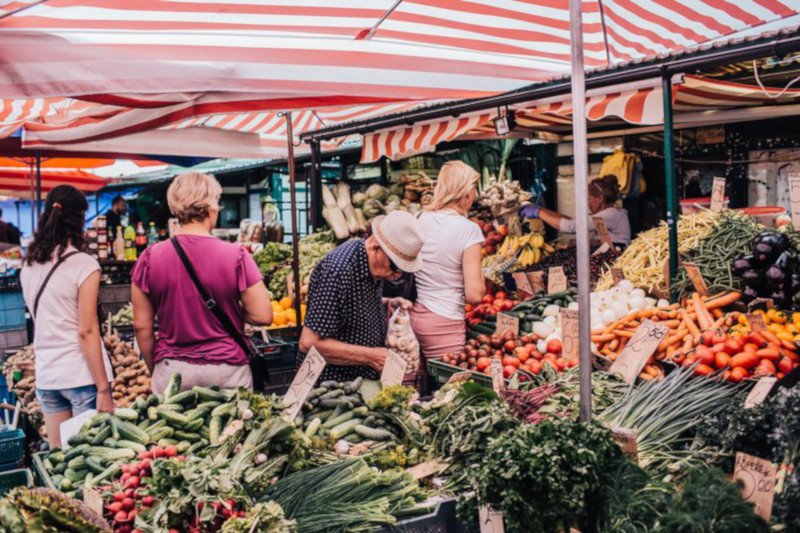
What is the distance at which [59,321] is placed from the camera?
4.01 metres

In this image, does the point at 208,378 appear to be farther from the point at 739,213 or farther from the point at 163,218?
the point at 163,218

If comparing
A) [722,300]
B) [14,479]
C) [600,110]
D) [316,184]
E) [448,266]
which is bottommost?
[14,479]

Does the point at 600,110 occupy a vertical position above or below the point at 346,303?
above

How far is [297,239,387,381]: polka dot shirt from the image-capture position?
3.67 m

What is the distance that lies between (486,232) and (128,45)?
16.1 feet

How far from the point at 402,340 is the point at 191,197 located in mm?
1440

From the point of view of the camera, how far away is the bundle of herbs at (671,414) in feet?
8.29

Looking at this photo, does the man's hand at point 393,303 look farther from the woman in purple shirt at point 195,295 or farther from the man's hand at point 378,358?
the woman in purple shirt at point 195,295

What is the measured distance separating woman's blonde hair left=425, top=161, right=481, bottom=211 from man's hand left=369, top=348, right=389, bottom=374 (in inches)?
47.6

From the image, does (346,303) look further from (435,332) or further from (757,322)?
(757,322)

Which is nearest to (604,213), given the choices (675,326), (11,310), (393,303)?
(675,326)

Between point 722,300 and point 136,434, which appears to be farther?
point 722,300

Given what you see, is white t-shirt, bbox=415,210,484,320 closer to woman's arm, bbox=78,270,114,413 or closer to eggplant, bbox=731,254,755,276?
eggplant, bbox=731,254,755,276

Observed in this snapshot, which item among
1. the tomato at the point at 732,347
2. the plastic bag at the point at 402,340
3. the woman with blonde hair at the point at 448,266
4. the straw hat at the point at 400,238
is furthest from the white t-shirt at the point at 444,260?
the tomato at the point at 732,347
